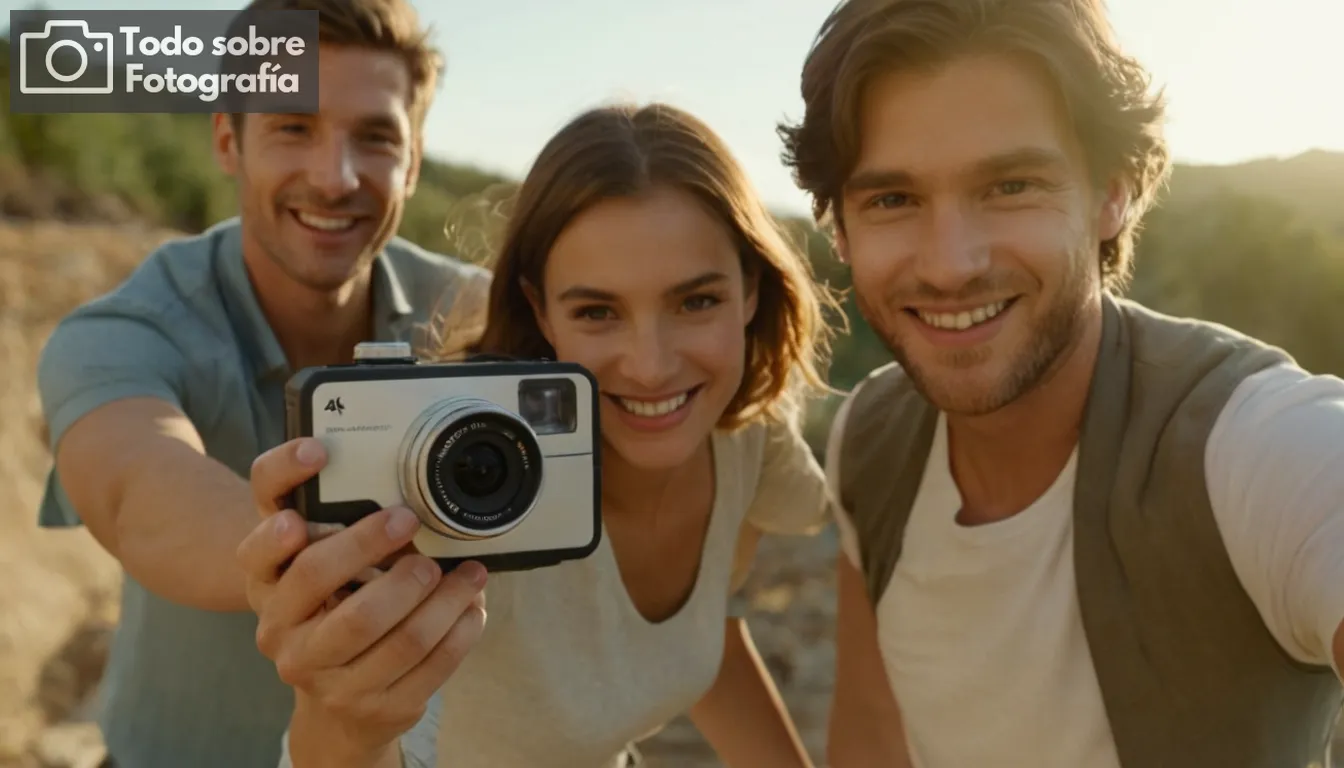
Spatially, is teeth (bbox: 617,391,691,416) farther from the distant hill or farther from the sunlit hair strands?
the distant hill

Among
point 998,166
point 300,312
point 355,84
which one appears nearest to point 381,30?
point 355,84

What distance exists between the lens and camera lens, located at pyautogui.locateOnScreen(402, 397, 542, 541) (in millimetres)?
1729

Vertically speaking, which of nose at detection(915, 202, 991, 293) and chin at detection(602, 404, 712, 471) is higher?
nose at detection(915, 202, 991, 293)

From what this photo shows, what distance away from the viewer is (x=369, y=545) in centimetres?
162

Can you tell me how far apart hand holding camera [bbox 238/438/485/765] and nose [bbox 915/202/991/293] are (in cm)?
108

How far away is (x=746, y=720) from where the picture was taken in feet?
9.68

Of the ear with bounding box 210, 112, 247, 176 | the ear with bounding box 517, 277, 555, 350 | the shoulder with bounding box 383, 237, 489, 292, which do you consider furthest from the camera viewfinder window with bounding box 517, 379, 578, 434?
the ear with bounding box 210, 112, 247, 176

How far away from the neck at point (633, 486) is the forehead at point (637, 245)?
418mm

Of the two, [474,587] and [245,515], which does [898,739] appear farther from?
[245,515]

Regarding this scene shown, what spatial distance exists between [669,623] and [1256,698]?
115 centimetres

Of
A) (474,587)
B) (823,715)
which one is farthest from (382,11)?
(823,715)

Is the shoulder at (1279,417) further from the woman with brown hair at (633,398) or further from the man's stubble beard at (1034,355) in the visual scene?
the woman with brown hair at (633,398)

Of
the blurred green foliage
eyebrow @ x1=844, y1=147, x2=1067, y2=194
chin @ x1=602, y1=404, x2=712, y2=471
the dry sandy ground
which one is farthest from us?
the blurred green foliage

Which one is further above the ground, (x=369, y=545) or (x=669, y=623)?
(x=369, y=545)
